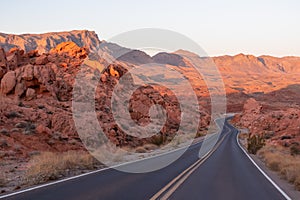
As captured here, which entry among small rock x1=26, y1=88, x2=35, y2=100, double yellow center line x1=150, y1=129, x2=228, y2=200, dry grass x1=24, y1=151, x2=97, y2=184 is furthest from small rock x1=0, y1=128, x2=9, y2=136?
double yellow center line x1=150, y1=129, x2=228, y2=200

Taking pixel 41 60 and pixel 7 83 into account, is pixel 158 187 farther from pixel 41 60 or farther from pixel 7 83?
pixel 41 60

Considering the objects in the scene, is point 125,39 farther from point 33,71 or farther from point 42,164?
point 42,164

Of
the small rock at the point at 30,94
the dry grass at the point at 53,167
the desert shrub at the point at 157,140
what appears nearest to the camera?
the dry grass at the point at 53,167

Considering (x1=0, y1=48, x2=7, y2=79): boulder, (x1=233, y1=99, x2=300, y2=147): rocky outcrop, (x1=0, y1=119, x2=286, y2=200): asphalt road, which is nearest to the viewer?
(x1=0, y1=119, x2=286, y2=200): asphalt road

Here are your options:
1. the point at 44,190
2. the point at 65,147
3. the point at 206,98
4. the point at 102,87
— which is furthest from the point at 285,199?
the point at 206,98

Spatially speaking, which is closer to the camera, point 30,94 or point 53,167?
point 53,167

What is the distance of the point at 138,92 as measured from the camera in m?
47.8

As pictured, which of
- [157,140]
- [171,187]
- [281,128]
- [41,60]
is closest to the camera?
[171,187]

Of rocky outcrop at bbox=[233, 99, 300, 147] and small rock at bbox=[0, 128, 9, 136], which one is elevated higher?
small rock at bbox=[0, 128, 9, 136]

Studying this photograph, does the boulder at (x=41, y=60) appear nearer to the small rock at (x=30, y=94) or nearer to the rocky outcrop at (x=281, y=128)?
the small rock at (x=30, y=94)

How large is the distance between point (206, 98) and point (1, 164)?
480ft

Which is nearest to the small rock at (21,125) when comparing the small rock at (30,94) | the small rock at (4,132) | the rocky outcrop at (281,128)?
the small rock at (4,132)

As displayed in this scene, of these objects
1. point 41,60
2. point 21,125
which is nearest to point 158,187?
point 21,125

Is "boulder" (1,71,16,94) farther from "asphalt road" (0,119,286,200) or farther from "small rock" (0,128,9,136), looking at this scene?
"asphalt road" (0,119,286,200)
